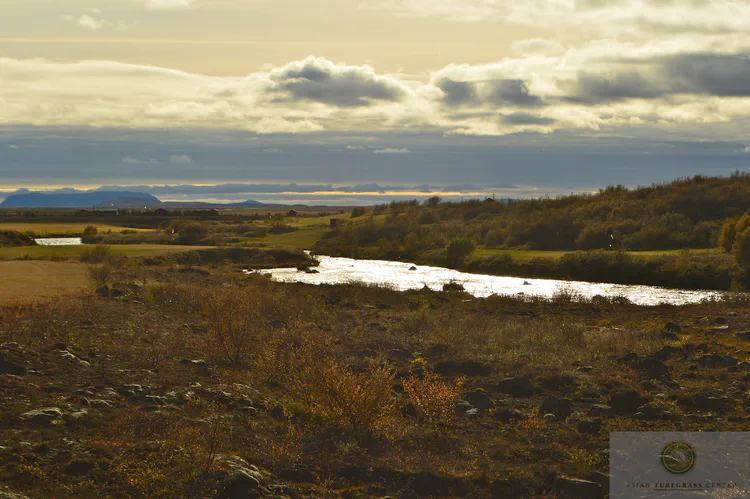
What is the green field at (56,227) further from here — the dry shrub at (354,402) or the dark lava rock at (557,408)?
the dark lava rock at (557,408)

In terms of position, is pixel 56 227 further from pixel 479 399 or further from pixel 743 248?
pixel 479 399

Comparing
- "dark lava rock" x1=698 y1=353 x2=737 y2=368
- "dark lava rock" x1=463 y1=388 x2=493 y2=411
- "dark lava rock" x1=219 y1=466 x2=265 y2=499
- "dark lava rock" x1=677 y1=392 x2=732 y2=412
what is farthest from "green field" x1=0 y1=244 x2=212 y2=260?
"dark lava rock" x1=677 y1=392 x2=732 y2=412

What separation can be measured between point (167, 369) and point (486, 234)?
74.5 metres

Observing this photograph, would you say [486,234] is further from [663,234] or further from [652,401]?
[652,401]

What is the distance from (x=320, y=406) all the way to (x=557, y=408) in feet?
15.9

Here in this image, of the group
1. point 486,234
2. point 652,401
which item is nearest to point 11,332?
point 652,401

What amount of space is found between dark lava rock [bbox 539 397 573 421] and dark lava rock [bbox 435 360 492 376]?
2941 mm

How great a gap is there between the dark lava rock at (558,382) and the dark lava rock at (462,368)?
1605 millimetres

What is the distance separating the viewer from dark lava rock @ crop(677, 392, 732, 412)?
13.1 m

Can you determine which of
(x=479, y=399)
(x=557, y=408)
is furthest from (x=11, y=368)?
(x=557, y=408)

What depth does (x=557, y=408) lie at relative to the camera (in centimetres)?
1311

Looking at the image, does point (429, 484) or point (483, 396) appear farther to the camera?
point (483, 396)

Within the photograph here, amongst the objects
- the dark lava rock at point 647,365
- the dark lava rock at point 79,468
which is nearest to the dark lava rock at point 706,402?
the dark lava rock at point 647,365

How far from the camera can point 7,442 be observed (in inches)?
344
